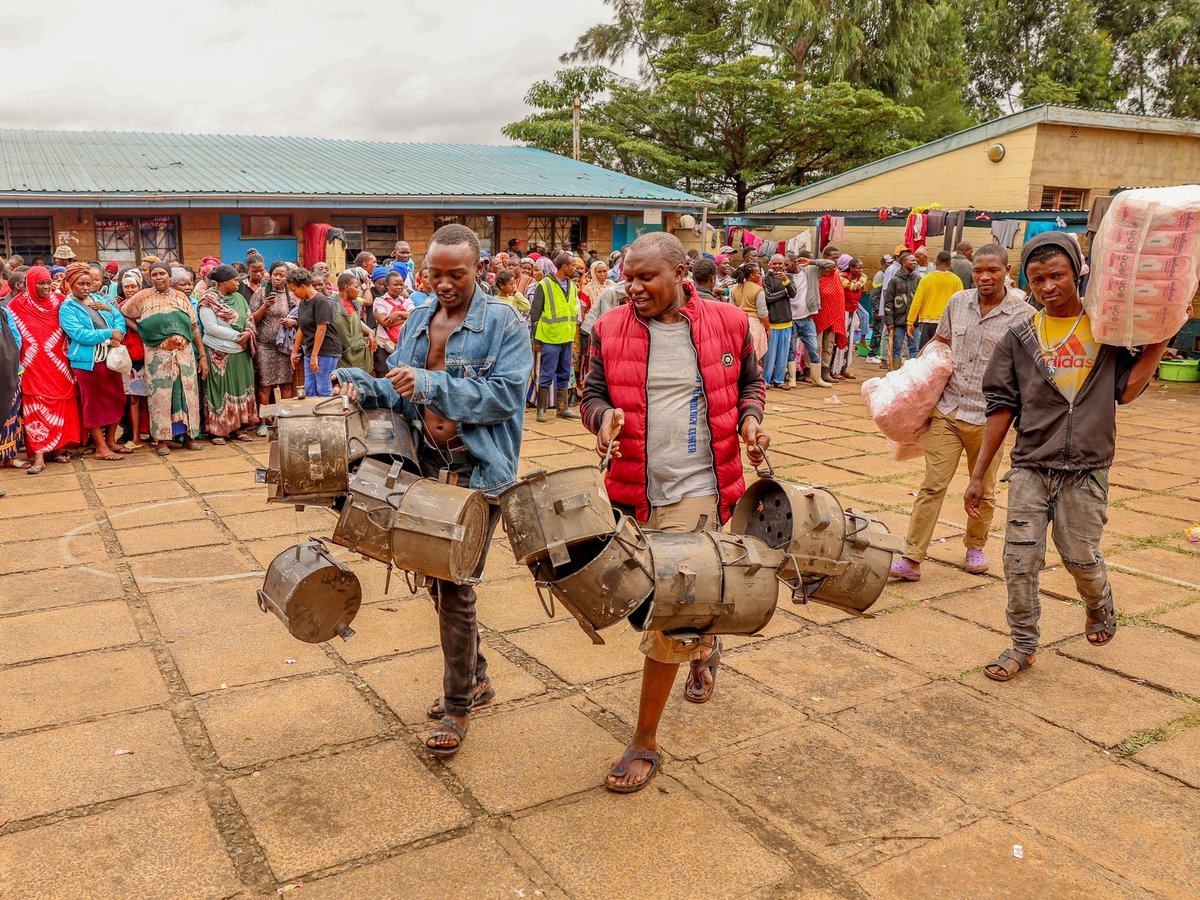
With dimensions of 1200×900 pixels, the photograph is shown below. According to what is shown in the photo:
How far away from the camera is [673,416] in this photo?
338cm

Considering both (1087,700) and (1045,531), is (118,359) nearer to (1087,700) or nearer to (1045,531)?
(1045,531)

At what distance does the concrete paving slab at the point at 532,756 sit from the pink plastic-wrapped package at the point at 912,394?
2.53m

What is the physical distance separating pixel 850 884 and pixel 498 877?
0.99 m

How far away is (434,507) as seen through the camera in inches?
115

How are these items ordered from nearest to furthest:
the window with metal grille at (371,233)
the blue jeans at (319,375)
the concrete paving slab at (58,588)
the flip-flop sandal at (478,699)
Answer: the flip-flop sandal at (478,699)
the concrete paving slab at (58,588)
the blue jeans at (319,375)
the window with metal grille at (371,233)

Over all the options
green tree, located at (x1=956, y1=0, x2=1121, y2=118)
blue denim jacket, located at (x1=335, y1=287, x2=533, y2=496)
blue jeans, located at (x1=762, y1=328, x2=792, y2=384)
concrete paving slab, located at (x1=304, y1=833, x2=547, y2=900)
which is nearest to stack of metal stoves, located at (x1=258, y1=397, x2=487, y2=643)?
blue denim jacket, located at (x1=335, y1=287, x2=533, y2=496)

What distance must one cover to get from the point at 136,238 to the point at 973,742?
16.2 meters

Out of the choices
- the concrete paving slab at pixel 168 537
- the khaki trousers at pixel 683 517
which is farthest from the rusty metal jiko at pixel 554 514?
the concrete paving slab at pixel 168 537

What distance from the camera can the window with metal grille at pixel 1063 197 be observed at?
17250 millimetres

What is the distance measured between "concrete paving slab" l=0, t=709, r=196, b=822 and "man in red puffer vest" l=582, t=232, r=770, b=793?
155 centimetres

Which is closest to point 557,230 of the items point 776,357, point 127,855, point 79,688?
point 776,357

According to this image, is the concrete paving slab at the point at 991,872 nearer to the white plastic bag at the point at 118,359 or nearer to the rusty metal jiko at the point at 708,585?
the rusty metal jiko at the point at 708,585

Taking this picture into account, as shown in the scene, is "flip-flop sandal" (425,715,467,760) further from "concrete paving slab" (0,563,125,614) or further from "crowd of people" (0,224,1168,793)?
"concrete paving slab" (0,563,125,614)

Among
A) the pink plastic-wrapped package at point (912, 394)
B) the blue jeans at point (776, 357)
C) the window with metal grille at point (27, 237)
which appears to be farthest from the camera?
the window with metal grille at point (27, 237)
